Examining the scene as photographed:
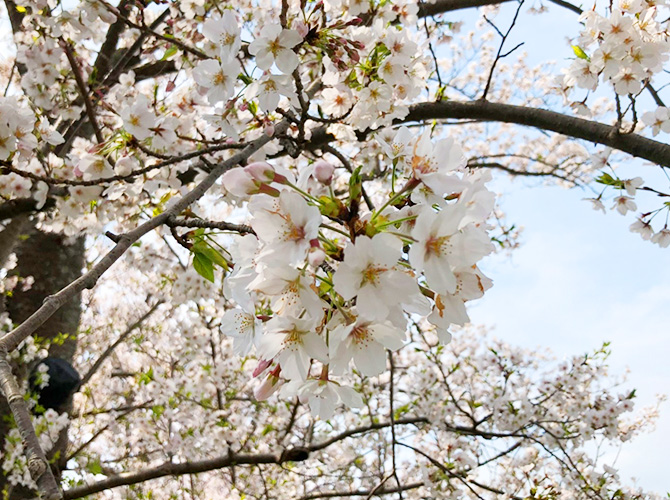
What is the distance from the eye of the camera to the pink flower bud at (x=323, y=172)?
832 millimetres

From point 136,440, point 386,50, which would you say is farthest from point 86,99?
point 136,440

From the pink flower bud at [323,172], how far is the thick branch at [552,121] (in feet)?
5.79

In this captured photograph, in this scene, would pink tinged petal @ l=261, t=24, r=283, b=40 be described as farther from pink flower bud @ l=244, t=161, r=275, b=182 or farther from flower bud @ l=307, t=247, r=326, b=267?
flower bud @ l=307, t=247, r=326, b=267

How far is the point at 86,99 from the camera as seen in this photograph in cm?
249

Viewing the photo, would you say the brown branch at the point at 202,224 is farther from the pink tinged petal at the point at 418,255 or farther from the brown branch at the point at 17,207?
the brown branch at the point at 17,207

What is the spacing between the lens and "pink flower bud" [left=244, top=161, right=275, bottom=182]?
801 mm

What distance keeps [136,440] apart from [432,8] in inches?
212

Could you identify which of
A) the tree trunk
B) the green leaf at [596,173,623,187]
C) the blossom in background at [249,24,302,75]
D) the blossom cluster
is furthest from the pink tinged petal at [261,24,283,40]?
the tree trunk

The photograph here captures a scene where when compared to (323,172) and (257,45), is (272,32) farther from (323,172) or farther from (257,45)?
(323,172)

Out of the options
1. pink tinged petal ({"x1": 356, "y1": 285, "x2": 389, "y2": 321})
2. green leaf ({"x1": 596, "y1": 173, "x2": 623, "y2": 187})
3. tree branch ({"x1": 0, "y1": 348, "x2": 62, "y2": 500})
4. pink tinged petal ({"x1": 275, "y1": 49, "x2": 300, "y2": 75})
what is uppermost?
green leaf ({"x1": 596, "y1": 173, "x2": 623, "y2": 187})

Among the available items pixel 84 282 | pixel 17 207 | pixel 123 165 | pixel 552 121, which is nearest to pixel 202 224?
pixel 84 282

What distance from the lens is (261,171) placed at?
0.80 meters

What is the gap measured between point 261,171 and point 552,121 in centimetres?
203

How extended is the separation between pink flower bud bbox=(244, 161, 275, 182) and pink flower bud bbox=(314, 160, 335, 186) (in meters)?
0.08
